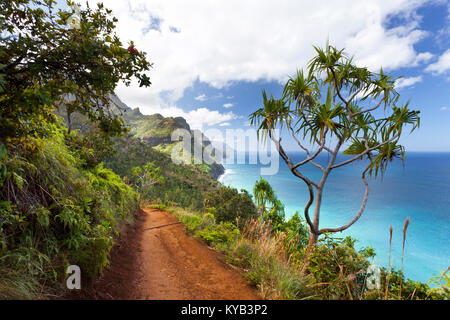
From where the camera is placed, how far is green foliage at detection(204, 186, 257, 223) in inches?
494

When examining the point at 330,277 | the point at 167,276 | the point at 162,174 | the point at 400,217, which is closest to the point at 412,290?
the point at 330,277

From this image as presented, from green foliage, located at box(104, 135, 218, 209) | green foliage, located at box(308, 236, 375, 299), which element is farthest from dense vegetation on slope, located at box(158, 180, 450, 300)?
green foliage, located at box(104, 135, 218, 209)

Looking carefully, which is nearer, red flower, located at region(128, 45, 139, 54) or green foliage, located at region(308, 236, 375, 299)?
red flower, located at region(128, 45, 139, 54)

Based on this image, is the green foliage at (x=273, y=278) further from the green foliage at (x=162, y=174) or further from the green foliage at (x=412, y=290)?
the green foliage at (x=162, y=174)

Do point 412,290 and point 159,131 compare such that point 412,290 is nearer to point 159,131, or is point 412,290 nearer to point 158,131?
point 159,131

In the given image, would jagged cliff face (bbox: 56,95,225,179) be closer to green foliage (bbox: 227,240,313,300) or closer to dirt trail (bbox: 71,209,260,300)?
dirt trail (bbox: 71,209,260,300)

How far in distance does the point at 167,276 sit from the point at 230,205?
31.4 ft

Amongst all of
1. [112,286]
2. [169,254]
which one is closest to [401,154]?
[169,254]

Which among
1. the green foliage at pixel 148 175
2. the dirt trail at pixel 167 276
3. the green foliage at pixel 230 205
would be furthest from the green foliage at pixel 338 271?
the green foliage at pixel 148 175

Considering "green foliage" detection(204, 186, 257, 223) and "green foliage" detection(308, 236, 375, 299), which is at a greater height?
"green foliage" detection(308, 236, 375, 299)

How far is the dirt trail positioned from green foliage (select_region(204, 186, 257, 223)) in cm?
757

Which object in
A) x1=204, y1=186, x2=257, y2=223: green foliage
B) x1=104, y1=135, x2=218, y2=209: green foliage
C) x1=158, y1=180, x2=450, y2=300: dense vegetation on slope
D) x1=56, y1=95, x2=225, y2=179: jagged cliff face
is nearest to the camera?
x1=158, y1=180, x2=450, y2=300: dense vegetation on slope

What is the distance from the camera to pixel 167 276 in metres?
3.47
